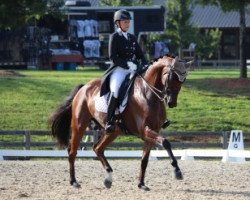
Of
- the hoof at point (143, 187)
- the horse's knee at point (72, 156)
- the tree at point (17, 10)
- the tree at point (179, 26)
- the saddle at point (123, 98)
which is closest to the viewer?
the hoof at point (143, 187)

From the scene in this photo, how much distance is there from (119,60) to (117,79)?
33 cm

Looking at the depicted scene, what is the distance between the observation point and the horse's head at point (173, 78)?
12.4m

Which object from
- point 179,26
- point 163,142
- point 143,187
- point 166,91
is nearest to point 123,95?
point 166,91

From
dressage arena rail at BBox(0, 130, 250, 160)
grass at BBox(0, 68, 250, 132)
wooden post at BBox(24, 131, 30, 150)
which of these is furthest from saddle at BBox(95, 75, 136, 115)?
grass at BBox(0, 68, 250, 132)

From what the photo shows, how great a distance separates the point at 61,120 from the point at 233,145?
22.4ft

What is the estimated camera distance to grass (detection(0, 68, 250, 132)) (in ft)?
83.7

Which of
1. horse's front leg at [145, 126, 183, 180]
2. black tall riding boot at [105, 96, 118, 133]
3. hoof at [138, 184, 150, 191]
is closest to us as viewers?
horse's front leg at [145, 126, 183, 180]

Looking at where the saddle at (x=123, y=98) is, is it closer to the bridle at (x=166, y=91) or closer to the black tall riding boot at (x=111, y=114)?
the black tall riding boot at (x=111, y=114)

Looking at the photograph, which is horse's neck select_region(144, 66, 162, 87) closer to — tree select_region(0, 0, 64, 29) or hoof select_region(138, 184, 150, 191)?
hoof select_region(138, 184, 150, 191)

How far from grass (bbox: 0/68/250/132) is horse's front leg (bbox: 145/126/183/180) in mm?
11593

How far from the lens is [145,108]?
12.6 meters

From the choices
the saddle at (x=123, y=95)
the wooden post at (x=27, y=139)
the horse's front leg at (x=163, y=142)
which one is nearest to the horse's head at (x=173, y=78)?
the horse's front leg at (x=163, y=142)

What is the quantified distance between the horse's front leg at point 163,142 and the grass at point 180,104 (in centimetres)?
1159

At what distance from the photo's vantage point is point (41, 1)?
100 feet
